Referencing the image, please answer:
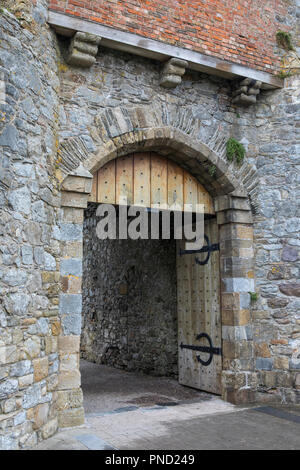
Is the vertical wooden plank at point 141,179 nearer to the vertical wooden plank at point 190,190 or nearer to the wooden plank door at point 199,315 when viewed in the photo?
the vertical wooden plank at point 190,190

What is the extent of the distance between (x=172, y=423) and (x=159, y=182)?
2.68 metres

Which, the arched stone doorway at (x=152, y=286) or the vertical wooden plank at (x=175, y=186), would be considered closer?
the arched stone doorway at (x=152, y=286)

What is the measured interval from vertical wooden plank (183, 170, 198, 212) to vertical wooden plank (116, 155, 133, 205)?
778mm

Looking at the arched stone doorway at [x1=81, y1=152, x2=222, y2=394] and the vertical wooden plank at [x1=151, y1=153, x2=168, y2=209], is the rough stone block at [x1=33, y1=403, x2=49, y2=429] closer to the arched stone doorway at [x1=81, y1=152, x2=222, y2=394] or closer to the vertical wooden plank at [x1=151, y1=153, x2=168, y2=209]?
the arched stone doorway at [x1=81, y1=152, x2=222, y2=394]

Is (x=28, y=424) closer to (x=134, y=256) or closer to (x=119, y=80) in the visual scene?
(x=119, y=80)

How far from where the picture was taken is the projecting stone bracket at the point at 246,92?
17.2ft

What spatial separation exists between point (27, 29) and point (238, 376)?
4.28 meters

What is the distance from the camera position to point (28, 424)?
3.44 meters

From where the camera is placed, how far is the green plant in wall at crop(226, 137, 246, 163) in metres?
5.26

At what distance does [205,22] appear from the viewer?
500 centimetres

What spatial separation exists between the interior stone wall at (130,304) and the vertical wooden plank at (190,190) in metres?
1.72

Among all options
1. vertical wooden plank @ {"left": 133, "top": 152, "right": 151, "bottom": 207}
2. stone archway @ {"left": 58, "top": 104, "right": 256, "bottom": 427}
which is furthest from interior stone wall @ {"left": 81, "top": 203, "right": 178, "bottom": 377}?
vertical wooden plank @ {"left": 133, "top": 152, "right": 151, "bottom": 207}

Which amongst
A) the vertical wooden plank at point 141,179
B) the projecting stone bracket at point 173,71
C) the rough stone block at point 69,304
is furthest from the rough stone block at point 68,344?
the projecting stone bracket at point 173,71

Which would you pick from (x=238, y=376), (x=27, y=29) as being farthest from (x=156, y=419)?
(x=27, y=29)
